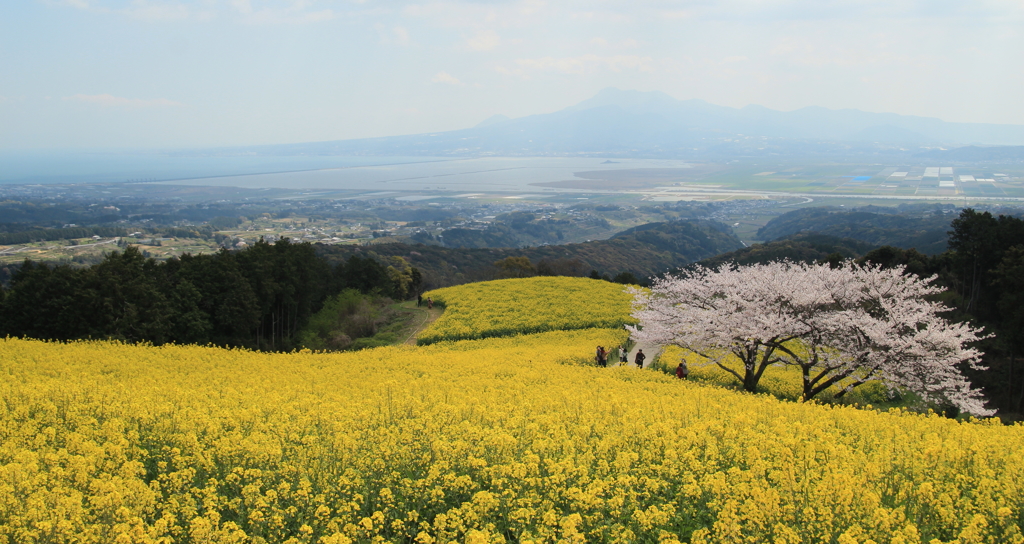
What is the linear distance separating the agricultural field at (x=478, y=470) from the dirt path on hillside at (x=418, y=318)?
20295 mm

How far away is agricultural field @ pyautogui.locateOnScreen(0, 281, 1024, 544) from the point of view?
20.6 feet

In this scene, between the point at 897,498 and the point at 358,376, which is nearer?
the point at 897,498

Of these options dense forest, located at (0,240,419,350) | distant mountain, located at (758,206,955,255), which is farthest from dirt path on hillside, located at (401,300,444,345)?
distant mountain, located at (758,206,955,255)

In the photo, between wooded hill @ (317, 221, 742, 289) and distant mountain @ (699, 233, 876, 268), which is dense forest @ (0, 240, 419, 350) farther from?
distant mountain @ (699, 233, 876, 268)

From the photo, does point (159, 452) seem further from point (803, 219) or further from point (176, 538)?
point (803, 219)

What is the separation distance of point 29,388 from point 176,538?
26.1 ft

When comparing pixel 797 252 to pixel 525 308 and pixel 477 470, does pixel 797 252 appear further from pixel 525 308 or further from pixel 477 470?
pixel 477 470

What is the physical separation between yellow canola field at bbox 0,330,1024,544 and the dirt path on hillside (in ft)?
67.0

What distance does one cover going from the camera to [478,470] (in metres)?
7.89

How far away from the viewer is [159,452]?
887cm

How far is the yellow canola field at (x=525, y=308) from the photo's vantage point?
110 ft

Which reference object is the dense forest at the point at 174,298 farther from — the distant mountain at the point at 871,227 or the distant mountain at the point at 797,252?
the distant mountain at the point at 871,227

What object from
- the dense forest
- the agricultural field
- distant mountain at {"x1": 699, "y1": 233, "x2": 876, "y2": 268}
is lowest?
distant mountain at {"x1": 699, "y1": 233, "x2": 876, "y2": 268}

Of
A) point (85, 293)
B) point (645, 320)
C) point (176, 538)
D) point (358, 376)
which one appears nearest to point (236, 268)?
point (85, 293)
